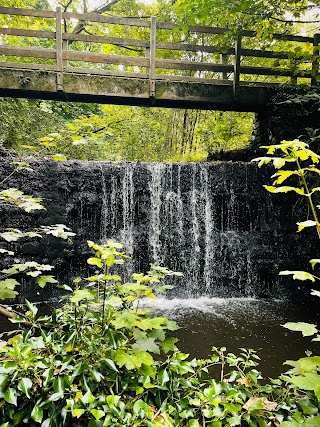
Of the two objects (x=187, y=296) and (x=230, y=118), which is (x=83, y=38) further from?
(x=230, y=118)

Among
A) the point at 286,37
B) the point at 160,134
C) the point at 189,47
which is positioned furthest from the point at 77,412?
the point at 160,134

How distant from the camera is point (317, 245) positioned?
665 cm

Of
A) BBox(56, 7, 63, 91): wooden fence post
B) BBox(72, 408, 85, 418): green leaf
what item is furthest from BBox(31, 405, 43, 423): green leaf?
BBox(56, 7, 63, 91): wooden fence post

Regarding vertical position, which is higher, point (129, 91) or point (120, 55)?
point (120, 55)

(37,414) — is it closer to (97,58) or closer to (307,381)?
(307,381)

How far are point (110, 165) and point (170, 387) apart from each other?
5.78 metres

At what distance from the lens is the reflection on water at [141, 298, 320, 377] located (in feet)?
13.5

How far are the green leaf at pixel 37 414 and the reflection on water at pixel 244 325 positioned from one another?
2861 mm

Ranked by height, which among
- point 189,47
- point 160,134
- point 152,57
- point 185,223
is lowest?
point 185,223

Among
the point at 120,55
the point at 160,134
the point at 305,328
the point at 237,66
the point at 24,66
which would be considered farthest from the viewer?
the point at 160,134

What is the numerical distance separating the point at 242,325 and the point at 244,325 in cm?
4

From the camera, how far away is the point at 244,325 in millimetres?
5023

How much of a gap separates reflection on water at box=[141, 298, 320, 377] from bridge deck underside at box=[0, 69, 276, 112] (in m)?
4.39

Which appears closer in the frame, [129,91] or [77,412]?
[77,412]
